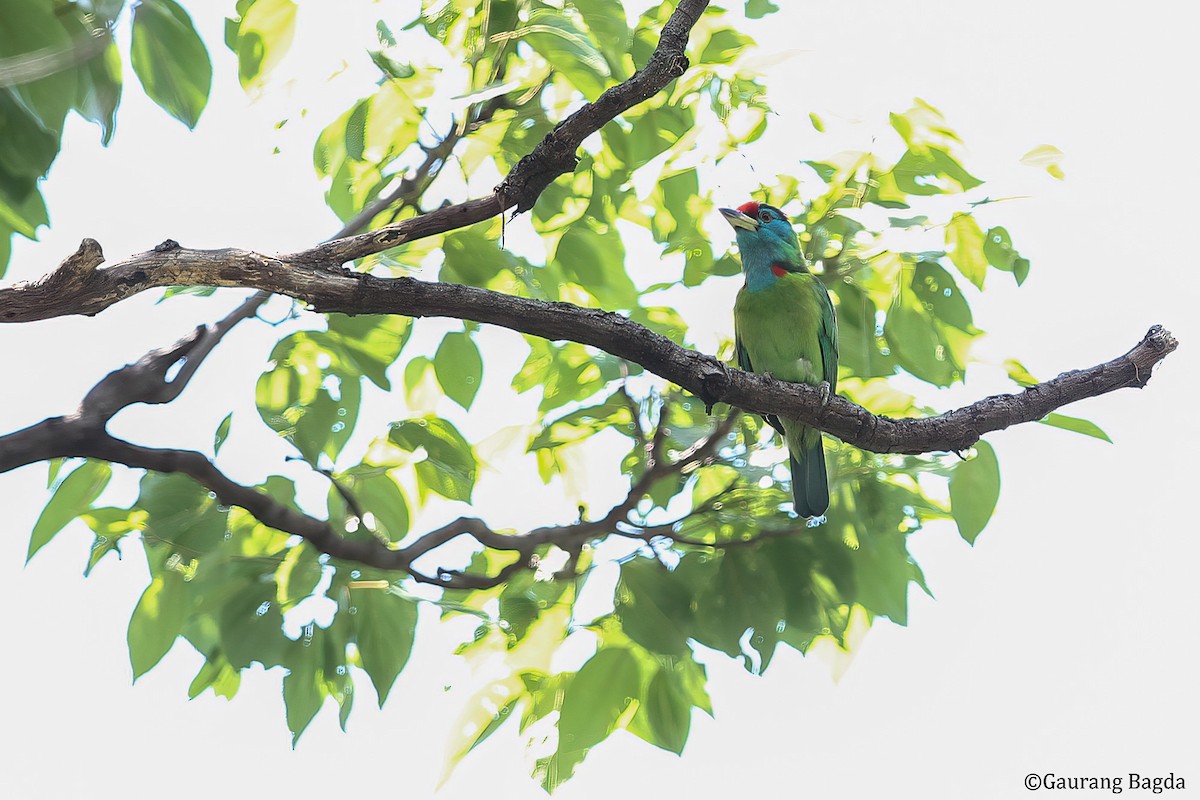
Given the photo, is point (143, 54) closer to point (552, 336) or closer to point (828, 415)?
point (552, 336)

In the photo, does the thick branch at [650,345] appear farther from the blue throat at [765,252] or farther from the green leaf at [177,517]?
the blue throat at [765,252]

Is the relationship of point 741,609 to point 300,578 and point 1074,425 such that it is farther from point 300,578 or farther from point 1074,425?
point 300,578

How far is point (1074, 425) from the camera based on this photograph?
259cm

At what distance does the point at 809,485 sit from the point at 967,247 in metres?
0.91

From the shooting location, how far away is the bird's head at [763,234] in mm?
3426

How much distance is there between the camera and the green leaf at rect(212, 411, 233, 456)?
273 cm

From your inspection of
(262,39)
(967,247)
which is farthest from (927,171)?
(262,39)

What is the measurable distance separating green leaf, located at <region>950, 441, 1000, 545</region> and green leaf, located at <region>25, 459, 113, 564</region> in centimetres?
239

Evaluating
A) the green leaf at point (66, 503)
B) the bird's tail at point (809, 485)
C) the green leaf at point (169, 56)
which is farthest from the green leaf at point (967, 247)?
the green leaf at point (66, 503)

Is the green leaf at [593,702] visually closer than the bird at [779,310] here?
Yes

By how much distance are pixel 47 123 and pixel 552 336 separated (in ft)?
4.32

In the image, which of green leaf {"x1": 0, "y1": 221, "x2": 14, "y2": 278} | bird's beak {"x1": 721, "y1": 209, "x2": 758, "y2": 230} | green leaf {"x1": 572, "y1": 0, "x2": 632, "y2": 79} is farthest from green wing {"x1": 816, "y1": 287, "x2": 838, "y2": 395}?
green leaf {"x1": 0, "y1": 221, "x2": 14, "y2": 278}

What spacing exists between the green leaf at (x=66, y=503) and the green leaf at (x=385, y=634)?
82 centimetres

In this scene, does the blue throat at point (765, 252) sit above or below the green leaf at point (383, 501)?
above
